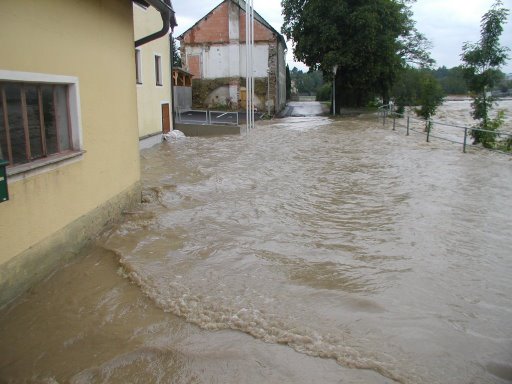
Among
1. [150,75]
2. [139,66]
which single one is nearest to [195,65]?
[150,75]

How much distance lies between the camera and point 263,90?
112 ft

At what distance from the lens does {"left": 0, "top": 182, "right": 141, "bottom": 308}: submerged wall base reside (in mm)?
4223

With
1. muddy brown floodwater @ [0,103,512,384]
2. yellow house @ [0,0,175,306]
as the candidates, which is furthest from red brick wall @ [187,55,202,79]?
yellow house @ [0,0,175,306]

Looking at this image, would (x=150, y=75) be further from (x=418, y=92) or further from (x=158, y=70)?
(x=418, y=92)

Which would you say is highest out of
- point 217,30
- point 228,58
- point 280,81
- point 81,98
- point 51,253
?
point 217,30

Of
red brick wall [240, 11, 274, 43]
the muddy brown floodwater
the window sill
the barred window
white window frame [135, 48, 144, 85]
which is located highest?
red brick wall [240, 11, 274, 43]

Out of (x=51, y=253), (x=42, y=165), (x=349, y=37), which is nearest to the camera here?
(x=42, y=165)

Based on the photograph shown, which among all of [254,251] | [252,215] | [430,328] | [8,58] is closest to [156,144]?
[252,215]

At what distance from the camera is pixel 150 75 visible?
17.9 metres

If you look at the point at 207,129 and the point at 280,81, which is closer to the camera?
the point at 207,129

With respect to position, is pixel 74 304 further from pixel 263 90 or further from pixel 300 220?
pixel 263 90

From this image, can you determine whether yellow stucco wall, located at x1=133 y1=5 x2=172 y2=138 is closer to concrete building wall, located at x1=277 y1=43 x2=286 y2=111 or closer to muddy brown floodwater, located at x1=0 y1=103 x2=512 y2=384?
muddy brown floodwater, located at x1=0 y1=103 x2=512 y2=384

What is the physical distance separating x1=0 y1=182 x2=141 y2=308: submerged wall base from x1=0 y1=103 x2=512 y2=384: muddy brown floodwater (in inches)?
5.0

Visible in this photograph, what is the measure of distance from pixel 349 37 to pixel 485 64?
11.1 metres
